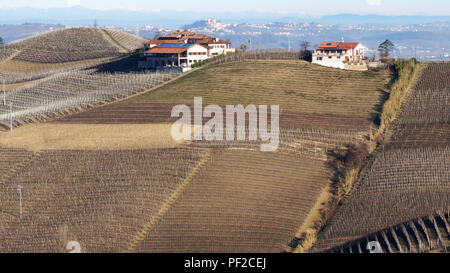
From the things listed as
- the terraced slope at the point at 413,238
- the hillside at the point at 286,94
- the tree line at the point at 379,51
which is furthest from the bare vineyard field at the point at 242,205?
the tree line at the point at 379,51

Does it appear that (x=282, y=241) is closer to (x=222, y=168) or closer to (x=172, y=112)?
(x=222, y=168)

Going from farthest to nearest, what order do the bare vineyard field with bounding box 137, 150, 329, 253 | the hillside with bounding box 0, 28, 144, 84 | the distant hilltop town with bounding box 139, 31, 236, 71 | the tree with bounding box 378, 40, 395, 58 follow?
1. the hillside with bounding box 0, 28, 144, 84
2. the distant hilltop town with bounding box 139, 31, 236, 71
3. the tree with bounding box 378, 40, 395, 58
4. the bare vineyard field with bounding box 137, 150, 329, 253

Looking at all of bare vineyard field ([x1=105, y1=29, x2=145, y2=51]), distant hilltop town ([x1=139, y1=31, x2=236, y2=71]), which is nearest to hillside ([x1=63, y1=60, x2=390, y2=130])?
distant hilltop town ([x1=139, y1=31, x2=236, y2=71])

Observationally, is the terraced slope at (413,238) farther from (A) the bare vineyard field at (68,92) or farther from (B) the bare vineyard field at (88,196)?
(A) the bare vineyard field at (68,92)

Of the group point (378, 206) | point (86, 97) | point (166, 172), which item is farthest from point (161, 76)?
point (378, 206)

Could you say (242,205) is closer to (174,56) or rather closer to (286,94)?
(286,94)

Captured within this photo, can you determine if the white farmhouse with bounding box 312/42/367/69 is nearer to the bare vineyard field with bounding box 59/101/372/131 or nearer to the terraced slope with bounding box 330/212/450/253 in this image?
the bare vineyard field with bounding box 59/101/372/131
